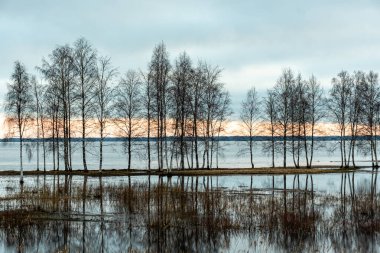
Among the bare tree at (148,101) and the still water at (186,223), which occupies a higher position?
the bare tree at (148,101)

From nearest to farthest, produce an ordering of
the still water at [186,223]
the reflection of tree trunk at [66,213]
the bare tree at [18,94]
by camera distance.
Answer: the still water at [186,223] → the reflection of tree trunk at [66,213] → the bare tree at [18,94]

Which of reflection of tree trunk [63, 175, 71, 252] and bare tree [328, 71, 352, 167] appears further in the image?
bare tree [328, 71, 352, 167]

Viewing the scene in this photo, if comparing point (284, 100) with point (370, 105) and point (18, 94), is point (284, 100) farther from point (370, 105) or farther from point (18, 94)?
point (18, 94)

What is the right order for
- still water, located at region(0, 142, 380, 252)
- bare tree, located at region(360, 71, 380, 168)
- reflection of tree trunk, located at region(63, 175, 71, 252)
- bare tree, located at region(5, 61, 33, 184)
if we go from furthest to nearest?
bare tree, located at region(360, 71, 380, 168)
bare tree, located at region(5, 61, 33, 184)
reflection of tree trunk, located at region(63, 175, 71, 252)
still water, located at region(0, 142, 380, 252)

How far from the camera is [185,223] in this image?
22859 millimetres

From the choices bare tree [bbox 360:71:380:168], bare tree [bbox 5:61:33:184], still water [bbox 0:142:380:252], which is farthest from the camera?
bare tree [bbox 360:71:380:168]

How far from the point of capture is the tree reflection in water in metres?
18.8

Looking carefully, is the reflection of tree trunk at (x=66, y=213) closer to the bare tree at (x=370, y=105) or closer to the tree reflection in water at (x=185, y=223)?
the tree reflection in water at (x=185, y=223)

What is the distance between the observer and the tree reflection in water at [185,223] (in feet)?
61.6

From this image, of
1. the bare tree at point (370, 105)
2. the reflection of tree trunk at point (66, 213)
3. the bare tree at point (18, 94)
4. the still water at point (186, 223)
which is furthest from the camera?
the bare tree at point (370, 105)

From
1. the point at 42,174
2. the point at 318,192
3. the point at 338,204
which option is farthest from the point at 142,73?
the point at 338,204

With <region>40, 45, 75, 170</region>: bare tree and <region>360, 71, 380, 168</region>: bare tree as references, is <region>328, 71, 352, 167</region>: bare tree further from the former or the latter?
<region>40, 45, 75, 170</region>: bare tree

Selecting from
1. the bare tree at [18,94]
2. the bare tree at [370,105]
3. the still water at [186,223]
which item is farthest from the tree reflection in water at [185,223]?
the bare tree at [370,105]

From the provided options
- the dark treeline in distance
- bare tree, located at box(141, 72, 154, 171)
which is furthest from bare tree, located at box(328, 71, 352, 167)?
bare tree, located at box(141, 72, 154, 171)
